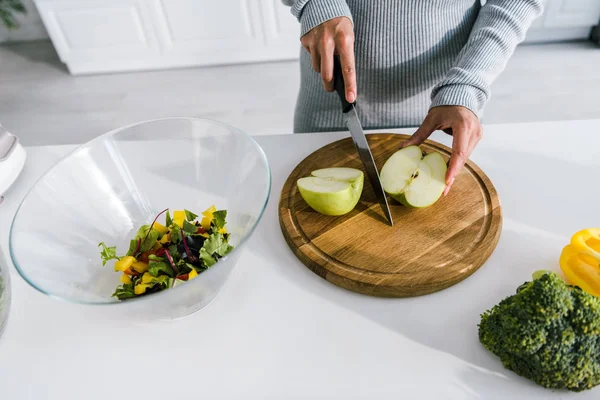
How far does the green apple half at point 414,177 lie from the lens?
31.8 inches

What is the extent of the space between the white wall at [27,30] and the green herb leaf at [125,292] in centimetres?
364

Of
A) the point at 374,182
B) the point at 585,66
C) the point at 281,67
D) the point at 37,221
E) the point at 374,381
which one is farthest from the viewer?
the point at 281,67

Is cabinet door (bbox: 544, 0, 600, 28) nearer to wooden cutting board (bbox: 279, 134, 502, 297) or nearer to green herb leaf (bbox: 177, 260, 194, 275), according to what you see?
wooden cutting board (bbox: 279, 134, 502, 297)

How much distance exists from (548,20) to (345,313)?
9.51 ft

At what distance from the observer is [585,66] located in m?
2.70

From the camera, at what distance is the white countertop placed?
24.9 inches

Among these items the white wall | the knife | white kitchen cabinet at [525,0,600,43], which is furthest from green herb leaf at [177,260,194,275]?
the white wall

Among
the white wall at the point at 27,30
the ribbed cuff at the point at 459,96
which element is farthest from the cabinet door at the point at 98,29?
the ribbed cuff at the point at 459,96

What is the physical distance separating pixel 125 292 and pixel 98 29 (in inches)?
110

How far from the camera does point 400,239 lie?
0.78m

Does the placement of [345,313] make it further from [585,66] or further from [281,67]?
[585,66]

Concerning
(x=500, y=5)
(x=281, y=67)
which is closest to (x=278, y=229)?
(x=500, y=5)

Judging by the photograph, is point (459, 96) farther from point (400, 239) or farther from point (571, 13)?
point (571, 13)

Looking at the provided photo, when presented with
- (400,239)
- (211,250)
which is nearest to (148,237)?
(211,250)
